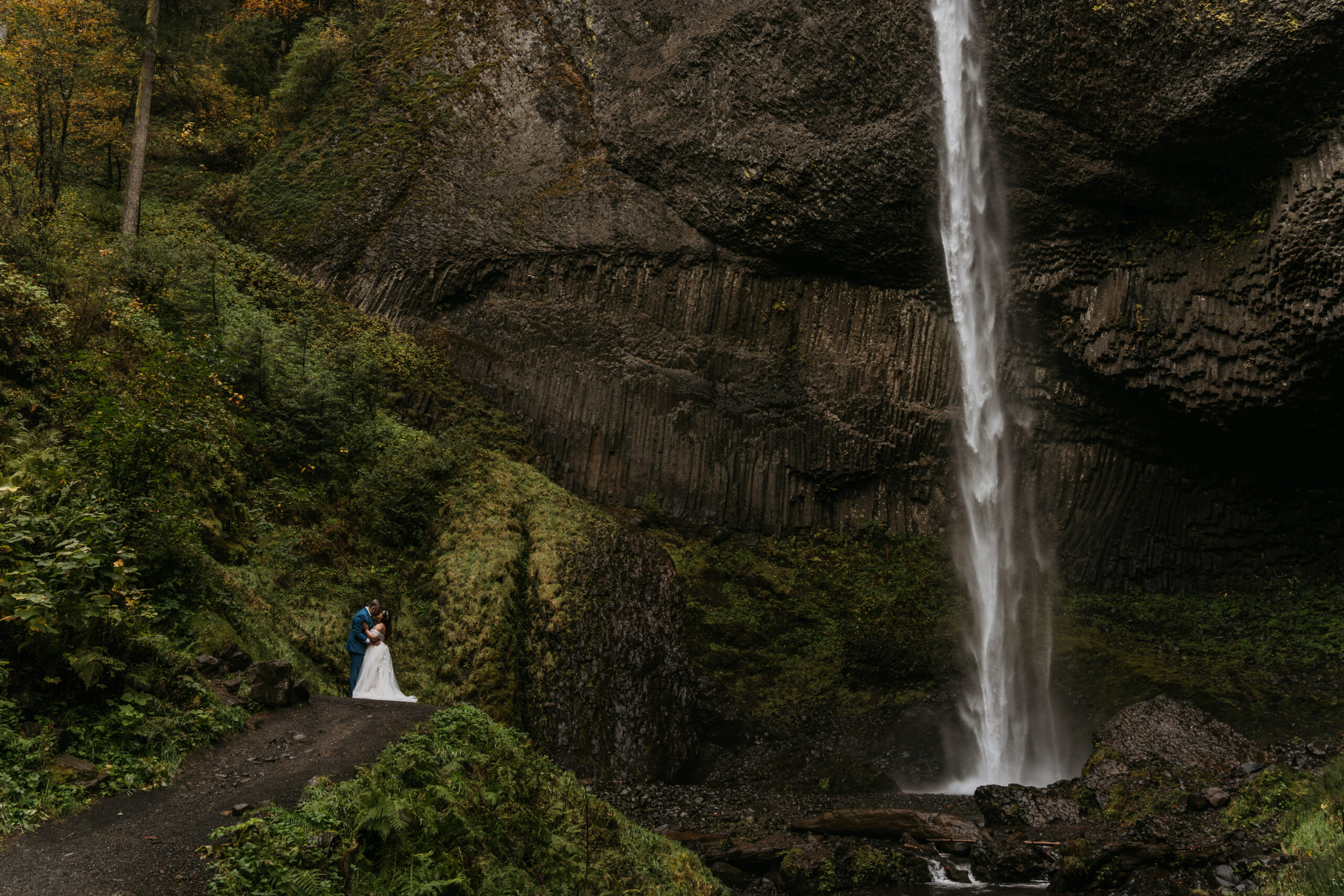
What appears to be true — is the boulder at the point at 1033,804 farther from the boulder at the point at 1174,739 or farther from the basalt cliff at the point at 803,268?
the basalt cliff at the point at 803,268

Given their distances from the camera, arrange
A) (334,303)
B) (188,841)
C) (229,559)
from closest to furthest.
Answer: (188,841)
(229,559)
(334,303)

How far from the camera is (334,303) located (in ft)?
62.9

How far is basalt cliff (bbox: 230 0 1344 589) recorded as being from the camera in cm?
1773

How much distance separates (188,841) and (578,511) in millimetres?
9928

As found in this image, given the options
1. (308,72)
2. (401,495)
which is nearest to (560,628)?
(401,495)

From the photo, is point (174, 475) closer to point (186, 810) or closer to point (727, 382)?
point (186, 810)

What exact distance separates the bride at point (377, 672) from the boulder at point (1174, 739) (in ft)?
33.6

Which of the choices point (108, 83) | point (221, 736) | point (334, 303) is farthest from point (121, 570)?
point (108, 83)

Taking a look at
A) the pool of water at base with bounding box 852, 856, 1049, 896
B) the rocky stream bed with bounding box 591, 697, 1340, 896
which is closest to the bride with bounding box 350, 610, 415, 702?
the rocky stream bed with bounding box 591, 697, 1340, 896

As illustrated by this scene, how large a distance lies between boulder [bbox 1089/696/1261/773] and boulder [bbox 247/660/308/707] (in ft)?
36.3

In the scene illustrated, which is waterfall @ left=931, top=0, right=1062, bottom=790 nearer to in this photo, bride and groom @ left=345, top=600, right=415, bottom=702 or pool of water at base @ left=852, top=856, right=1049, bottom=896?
pool of water at base @ left=852, top=856, right=1049, bottom=896

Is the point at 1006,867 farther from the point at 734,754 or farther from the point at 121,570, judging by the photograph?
the point at 121,570

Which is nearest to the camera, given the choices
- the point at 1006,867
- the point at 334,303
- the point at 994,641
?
the point at 1006,867

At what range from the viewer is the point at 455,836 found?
6012 millimetres
